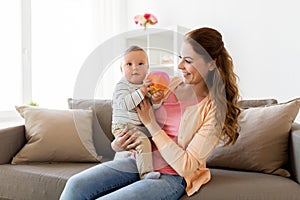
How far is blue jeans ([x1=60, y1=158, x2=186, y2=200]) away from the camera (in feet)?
4.23

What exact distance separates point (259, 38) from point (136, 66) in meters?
1.71

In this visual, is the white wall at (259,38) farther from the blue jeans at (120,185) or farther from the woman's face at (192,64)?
the blue jeans at (120,185)

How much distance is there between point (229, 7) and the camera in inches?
117

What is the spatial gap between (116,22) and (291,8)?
1.61 meters

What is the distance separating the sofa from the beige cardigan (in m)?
0.13

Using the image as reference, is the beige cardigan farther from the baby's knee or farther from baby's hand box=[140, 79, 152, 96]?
baby's hand box=[140, 79, 152, 96]

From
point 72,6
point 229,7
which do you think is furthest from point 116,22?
point 229,7

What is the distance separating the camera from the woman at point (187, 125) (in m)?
1.36

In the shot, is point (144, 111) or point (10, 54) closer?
point (144, 111)

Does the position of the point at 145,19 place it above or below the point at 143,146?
above

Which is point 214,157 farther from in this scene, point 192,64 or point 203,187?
point 192,64

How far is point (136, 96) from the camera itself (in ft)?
4.50

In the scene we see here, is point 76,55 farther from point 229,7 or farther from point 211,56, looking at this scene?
point 211,56

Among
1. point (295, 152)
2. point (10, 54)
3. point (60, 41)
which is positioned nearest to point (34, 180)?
point (295, 152)
